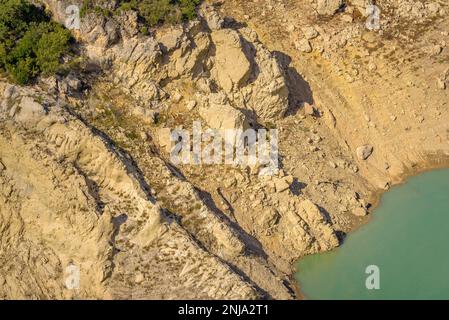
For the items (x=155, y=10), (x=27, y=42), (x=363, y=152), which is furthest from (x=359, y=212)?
(x=27, y=42)

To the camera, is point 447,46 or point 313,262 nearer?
point 313,262

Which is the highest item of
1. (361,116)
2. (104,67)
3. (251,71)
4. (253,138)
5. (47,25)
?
(47,25)

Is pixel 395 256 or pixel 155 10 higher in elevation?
pixel 155 10

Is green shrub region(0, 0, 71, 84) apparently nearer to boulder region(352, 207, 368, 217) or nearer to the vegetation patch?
the vegetation patch

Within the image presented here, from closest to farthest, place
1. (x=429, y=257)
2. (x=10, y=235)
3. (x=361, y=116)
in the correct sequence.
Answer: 1. (x=10, y=235)
2. (x=429, y=257)
3. (x=361, y=116)

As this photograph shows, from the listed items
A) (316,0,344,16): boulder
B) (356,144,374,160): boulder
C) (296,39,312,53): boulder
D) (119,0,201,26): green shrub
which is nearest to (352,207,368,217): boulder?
(356,144,374,160): boulder

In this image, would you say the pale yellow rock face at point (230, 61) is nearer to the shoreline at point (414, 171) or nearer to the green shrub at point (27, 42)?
the green shrub at point (27, 42)

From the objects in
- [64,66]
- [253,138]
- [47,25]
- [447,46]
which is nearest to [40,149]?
[64,66]

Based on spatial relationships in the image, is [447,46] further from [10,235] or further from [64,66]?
[10,235]

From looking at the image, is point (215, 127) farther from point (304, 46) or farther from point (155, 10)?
point (304, 46)
